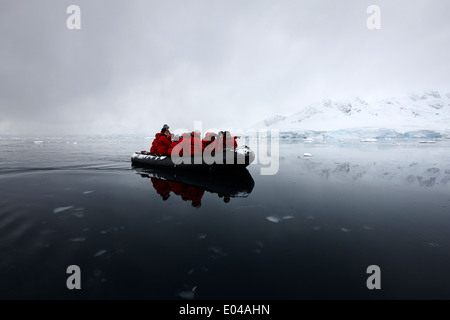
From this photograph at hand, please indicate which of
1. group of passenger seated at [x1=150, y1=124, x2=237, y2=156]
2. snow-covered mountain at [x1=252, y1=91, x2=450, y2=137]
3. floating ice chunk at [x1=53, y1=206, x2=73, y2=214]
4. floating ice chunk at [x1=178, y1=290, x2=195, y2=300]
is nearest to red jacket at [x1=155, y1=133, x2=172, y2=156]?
group of passenger seated at [x1=150, y1=124, x2=237, y2=156]

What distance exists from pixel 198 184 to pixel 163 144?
12.3 feet

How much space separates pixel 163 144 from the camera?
9.98 metres

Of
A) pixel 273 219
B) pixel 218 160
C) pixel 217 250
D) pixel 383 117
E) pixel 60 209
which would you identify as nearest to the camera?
pixel 217 250

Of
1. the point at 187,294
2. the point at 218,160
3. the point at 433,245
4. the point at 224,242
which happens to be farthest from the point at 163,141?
the point at 433,245

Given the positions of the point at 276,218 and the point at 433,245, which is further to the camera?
the point at 276,218

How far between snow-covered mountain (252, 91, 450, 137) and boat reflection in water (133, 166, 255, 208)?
6336 centimetres

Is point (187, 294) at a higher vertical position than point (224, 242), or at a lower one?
lower

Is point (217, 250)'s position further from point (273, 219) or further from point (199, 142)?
point (199, 142)

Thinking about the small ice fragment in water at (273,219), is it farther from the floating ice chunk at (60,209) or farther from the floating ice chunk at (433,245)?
the floating ice chunk at (60,209)

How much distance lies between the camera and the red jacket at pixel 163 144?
9.83 metres

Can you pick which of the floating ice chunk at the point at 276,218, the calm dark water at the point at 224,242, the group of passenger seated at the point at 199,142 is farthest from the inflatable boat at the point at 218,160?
the floating ice chunk at the point at 276,218

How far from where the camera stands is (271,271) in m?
2.74

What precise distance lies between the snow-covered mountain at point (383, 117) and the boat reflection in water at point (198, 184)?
6336 centimetres
